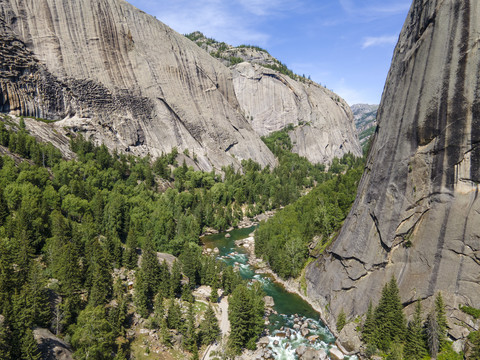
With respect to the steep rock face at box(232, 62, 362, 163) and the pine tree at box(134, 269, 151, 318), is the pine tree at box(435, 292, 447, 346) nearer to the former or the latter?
the pine tree at box(134, 269, 151, 318)

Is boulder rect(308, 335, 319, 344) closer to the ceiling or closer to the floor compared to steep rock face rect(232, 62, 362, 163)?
closer to the floor

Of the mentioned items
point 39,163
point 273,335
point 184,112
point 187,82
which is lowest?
point 273,335

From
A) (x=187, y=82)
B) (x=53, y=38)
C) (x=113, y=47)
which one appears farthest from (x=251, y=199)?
(x=53, y=38)

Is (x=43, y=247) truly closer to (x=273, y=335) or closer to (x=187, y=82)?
(x=273, y=335)

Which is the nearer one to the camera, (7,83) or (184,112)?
(7,83)

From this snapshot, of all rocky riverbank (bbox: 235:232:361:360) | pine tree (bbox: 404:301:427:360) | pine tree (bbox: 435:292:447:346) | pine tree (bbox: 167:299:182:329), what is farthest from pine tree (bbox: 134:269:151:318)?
pine tree (bbox: 435:292:447:346)
